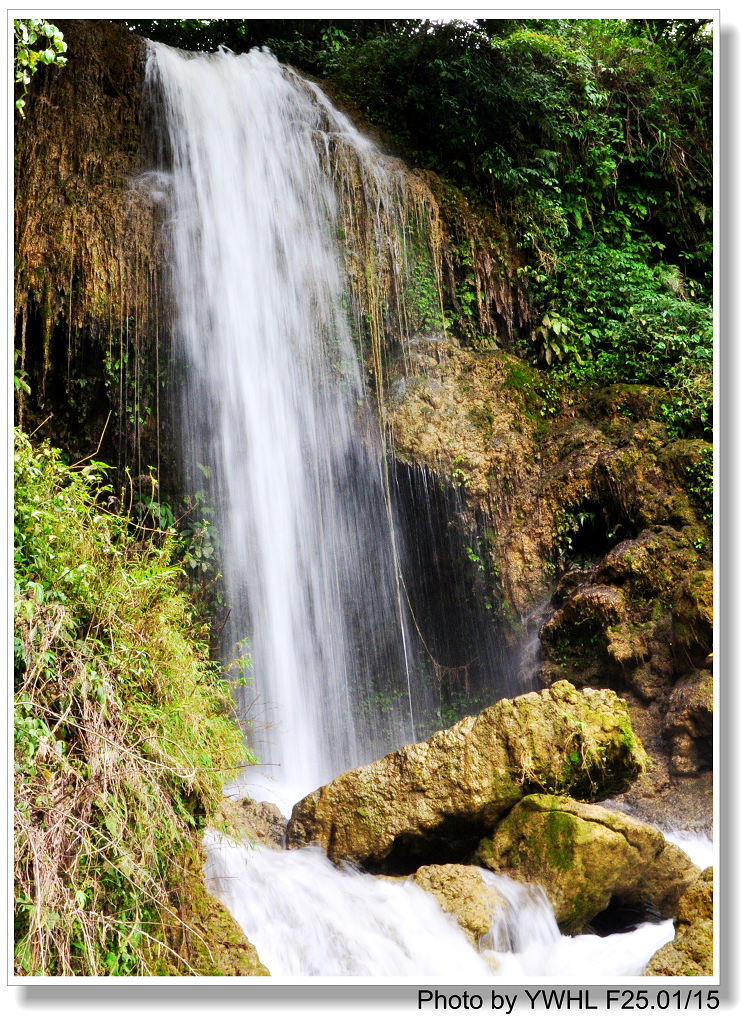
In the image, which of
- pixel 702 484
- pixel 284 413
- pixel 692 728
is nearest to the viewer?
pixel 692 728

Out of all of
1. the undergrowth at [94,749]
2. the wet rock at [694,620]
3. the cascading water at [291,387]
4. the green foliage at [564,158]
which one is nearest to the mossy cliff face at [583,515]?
the wet rock at [694,620]

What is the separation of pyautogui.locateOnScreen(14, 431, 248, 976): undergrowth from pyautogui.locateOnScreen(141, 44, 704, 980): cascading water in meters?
2.52

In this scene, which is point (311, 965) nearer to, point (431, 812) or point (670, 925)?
point (431, 812)

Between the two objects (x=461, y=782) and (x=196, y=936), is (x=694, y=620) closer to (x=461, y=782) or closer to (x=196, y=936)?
(x=461, y=782)

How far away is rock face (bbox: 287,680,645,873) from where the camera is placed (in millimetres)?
4328

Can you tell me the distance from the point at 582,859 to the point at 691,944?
2.58ft

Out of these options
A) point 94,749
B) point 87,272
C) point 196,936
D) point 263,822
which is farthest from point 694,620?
point 87,272

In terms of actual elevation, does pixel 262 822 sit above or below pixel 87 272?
below

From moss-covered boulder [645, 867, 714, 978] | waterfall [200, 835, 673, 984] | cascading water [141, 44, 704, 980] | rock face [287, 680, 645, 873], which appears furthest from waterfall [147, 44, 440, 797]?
moss-covered boulder [645, 867, 714, 978]

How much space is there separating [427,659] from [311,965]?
416 cm

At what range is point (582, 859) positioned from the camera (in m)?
4.10

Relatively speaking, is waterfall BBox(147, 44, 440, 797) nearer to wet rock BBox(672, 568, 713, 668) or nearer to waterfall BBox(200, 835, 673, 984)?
waterfall BBox(200, 835, 673, 984)

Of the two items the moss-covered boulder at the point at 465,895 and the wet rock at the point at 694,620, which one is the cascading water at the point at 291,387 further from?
the wet rock at the point at 694,620

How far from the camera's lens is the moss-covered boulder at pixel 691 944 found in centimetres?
333
